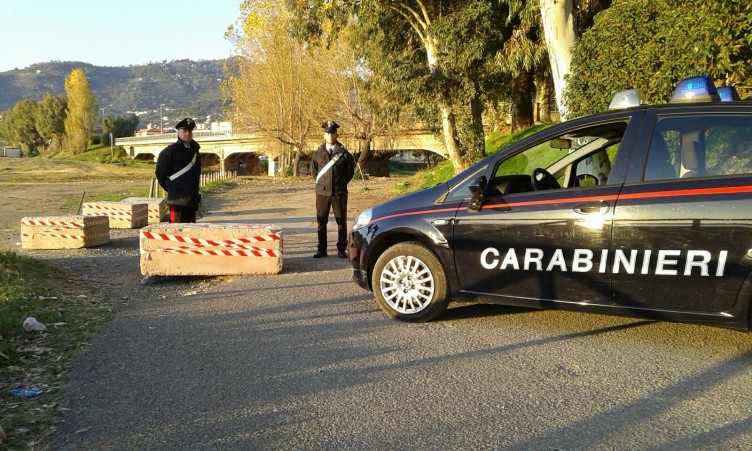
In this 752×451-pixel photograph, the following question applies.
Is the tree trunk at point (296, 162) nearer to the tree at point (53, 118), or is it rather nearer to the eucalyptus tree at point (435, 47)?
the eucalyptus tree at point (435, 47)

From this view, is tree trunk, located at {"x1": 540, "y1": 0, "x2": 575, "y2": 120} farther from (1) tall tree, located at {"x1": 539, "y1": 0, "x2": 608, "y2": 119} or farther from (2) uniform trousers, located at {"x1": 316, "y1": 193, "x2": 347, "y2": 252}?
(2) uniform trousers, located at {"x1": 316, "y1": 193, "x2": 347, "y2": 252}

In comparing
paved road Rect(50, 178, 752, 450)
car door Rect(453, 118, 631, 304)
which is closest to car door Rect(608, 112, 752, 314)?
car door Rect(453, 118, 631, 304)

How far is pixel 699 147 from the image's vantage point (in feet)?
14.1

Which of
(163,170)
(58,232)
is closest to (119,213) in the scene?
(58,232)

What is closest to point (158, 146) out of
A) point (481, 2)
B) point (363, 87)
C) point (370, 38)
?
point (363, 87)

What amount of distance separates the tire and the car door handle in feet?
4.09

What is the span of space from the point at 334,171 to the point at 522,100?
62.0 feet

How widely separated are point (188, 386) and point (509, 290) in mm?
2484

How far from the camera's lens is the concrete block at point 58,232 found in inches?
416

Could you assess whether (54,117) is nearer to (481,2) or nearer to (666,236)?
(481,2)

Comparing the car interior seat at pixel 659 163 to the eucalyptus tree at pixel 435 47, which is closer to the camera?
the car interior seat at pixel 659 163

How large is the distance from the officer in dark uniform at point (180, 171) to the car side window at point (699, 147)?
5.76 metres

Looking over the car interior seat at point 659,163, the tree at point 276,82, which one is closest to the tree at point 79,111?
the tree at point 276,82

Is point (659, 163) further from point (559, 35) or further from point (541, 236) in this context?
point (559, 35)
